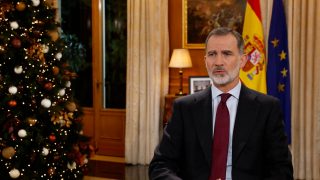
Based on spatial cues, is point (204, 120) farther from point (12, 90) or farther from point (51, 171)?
point (51, 171)

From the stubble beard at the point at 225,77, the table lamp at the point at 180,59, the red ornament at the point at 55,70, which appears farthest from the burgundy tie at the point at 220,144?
the table lamp at the point at 180,59

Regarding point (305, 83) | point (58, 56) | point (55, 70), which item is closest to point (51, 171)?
point (55, 70)

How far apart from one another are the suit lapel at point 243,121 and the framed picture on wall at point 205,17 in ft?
13.1

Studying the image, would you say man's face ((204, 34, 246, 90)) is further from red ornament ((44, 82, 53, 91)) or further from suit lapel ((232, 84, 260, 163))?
red ornament ((44, 82, 53, 91))

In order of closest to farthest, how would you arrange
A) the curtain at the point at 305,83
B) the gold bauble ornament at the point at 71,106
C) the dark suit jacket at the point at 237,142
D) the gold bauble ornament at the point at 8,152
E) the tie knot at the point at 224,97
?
1. the dark suit jacket at the point at 237,142
2. the tie knot at the point at 224,97
3. the gold bauble ornament at the point at 8,152
4. the gold bauble ornament at the point at 71,106
5. the curtain at the point at 305,83

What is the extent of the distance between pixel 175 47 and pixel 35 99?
2.63m

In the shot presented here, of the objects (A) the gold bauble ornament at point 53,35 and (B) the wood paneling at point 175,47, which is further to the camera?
(B) the wood paneling at point 175,47

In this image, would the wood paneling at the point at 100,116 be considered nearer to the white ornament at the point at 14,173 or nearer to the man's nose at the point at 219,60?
the white ornament at the point at 14,173

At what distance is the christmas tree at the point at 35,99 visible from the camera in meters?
3.85

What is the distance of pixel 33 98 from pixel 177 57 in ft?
7.24

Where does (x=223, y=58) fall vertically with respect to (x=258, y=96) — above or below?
above

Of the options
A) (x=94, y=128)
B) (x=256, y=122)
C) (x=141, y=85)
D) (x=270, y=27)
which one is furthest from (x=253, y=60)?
(x=256, y=122)

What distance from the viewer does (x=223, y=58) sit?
74.9 inches

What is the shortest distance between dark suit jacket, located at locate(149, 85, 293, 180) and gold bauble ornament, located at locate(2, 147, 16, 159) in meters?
2.25
